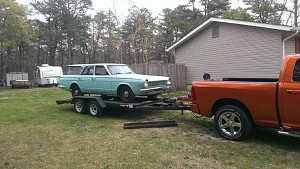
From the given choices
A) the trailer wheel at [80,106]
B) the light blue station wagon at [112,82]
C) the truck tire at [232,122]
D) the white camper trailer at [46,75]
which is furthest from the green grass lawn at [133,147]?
the white camper trailer at [46,75]

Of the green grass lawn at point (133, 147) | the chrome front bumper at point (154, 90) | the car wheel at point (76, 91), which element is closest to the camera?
the green grass lawn at point (133, 147)

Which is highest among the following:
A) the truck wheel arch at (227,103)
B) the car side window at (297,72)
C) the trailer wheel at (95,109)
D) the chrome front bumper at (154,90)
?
the car side window at (297,72)

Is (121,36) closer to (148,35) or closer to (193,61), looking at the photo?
(148,35)

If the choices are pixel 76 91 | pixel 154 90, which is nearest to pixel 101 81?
pixel 76 91

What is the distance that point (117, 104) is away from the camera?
9078 mm

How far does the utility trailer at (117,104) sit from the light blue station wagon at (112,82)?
271mm

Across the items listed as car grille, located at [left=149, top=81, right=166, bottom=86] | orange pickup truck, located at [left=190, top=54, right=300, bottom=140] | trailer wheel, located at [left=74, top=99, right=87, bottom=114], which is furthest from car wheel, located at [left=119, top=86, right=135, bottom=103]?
orange pickup truck, located at [left=190, top=54, right=300, bottom=140]

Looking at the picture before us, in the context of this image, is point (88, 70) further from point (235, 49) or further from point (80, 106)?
point (235, 49)

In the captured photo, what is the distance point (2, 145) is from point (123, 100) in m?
3.93

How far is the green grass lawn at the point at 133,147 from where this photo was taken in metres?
4.95

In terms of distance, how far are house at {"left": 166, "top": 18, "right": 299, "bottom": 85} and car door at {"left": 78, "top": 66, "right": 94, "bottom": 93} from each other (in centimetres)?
948

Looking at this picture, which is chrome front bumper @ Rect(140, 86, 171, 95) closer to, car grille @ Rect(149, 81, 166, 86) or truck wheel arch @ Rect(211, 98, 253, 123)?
car grille @ Rect(149, 81, 166, 86)

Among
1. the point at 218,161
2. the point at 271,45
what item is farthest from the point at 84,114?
the point at 271,45

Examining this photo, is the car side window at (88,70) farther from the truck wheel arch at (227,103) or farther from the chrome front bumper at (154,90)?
the truck wheel arch at (227,103)
